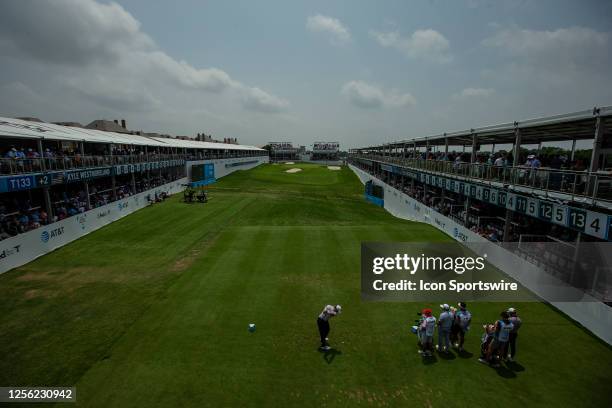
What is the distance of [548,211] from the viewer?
11.7 m

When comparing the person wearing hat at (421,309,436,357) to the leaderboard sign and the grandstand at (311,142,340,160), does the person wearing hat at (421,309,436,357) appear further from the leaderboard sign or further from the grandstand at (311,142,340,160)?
the grandstand at (311,142,340,160)

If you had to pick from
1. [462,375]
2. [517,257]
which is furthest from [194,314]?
[517,257]

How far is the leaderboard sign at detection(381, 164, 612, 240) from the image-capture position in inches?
372

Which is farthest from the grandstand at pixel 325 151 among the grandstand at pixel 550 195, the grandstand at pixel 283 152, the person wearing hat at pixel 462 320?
the person wearing hat at pixel 462 320

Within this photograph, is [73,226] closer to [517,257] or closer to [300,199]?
[300,199]

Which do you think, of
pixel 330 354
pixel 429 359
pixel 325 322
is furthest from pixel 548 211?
pixel 330 354

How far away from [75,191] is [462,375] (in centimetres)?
3063

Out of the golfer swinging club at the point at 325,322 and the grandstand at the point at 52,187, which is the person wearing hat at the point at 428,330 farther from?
the grandstand at the point at 52,187

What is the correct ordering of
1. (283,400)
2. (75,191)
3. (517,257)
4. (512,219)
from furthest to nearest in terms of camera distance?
(75,191) → (512,219) → (517,257) → (283,400)

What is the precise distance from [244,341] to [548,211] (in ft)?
38.1

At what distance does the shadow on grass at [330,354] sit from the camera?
882cm

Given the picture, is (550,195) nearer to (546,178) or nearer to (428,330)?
(546,178)

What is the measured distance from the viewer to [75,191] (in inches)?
1062

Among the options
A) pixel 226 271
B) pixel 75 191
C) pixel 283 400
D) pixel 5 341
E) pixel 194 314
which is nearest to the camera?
pixel 283 400
